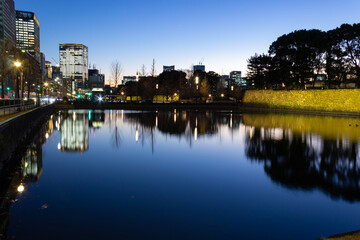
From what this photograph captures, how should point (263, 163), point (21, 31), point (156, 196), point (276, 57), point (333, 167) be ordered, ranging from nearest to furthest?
point (156, 196) < point (333, 167) < point (263, 163) < point (276, 57) < point (21, 31)

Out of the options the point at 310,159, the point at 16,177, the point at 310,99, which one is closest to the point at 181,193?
the point at 16,177

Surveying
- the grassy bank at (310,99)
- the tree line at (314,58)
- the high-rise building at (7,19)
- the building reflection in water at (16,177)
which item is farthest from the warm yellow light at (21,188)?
the high-rise building at (7,19)

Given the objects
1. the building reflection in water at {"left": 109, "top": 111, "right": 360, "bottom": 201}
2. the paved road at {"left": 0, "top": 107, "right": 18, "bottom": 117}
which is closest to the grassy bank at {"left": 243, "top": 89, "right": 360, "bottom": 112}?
the building reflection in water at {"left": 109, "top": 111, "right": 360, "bottom": 201}

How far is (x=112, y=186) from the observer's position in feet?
26.0

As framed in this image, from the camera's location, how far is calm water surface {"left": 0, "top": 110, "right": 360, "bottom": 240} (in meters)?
5.32

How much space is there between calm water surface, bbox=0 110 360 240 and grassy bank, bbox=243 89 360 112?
99.5 feet

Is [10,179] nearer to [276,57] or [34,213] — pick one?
[34,213]

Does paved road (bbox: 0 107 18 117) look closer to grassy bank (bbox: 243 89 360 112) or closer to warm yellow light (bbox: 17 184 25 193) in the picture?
warm yellow light (bbox: 17 184 25 193)

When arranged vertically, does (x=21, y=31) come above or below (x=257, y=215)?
above

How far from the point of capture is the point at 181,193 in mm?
7375

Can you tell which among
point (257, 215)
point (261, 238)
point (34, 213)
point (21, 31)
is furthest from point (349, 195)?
point (21, 31)

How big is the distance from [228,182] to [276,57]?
50.6 m

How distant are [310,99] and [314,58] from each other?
8163 millimetres

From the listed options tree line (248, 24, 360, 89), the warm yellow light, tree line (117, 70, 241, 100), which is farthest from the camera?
tree line (117, 70, 241, 100)
